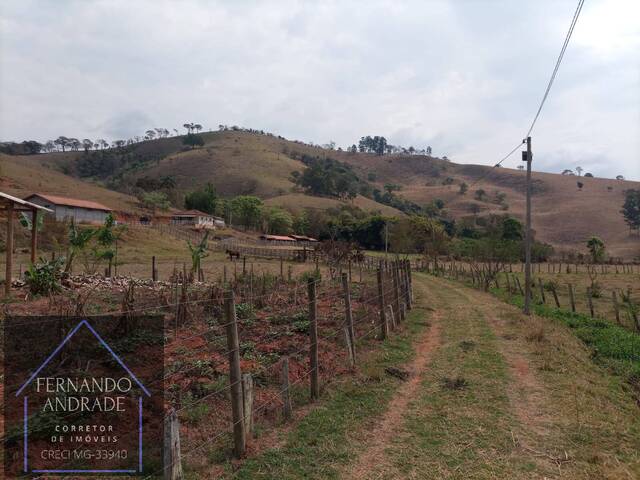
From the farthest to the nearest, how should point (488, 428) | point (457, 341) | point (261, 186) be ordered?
1. point (261, 186)
2. point (457, 341)
3. point (488, 428)

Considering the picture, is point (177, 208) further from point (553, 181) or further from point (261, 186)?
point (553, 181)

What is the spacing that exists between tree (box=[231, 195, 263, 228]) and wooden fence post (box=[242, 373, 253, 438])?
78371mm

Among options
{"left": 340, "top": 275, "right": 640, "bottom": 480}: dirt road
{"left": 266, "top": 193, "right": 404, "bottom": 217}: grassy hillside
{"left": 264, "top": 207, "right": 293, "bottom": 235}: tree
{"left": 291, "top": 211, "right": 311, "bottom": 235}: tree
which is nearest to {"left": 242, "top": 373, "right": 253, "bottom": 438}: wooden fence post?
{"left": 340, "top": 275, "right": 640, "bottom": 480}: dirt road

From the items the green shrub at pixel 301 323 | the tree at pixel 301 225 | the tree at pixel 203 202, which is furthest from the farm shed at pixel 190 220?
the green shrub at pixel 301 323

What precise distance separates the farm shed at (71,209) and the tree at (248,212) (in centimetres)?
2712

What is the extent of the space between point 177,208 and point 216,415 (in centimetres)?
8647

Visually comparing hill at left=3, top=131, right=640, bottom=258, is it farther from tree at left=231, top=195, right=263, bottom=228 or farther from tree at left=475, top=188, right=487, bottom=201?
tree at left=231, top=195, right=263, bottom=228

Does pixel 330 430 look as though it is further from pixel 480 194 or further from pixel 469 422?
pixel 480 194

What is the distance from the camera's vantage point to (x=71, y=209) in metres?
55.5

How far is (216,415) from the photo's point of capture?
5633mm

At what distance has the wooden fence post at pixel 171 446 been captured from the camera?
383 centimetres

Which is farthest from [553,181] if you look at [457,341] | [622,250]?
[457,341]

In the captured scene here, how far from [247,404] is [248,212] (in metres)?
79.1

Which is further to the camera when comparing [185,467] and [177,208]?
[177,208]
